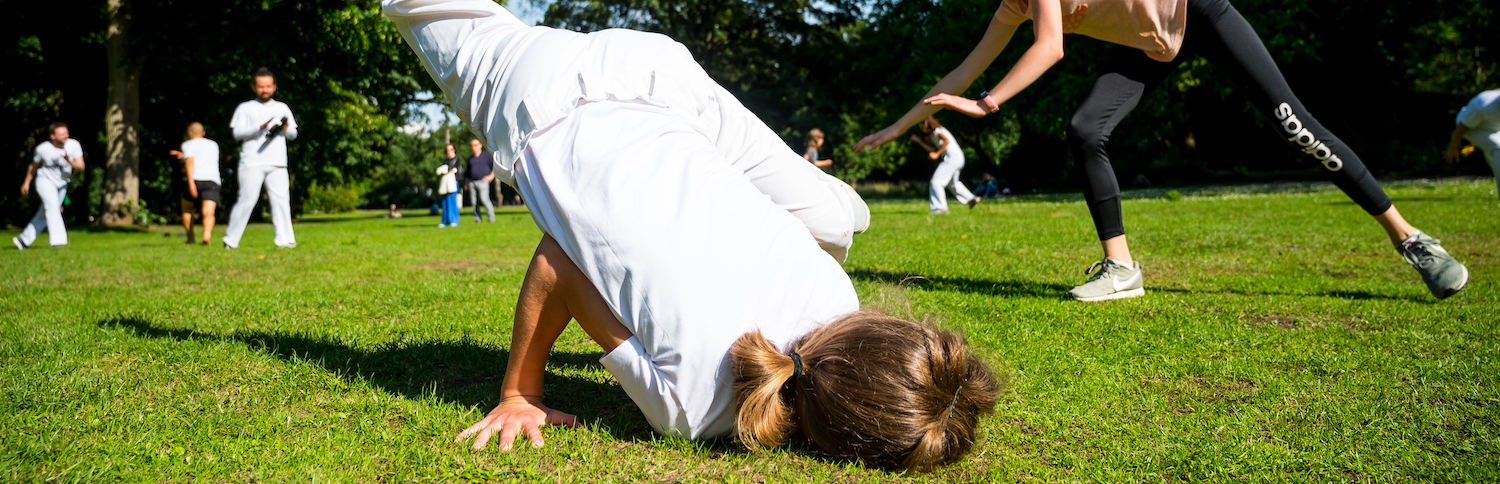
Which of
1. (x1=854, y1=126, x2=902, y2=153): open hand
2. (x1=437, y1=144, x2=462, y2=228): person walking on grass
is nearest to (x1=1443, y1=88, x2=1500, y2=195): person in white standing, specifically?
(x1=854, y1=126, x2=902, y2=153): open hand

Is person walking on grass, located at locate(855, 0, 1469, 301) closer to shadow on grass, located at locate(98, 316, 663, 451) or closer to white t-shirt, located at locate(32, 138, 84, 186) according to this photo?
shadow on grass, located at locate(98, 316, 663, 451)

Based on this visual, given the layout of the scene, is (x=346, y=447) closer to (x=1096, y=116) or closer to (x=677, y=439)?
(x=677, y=439)

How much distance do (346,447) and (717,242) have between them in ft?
3.92

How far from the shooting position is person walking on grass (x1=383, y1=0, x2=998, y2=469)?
2230 mm

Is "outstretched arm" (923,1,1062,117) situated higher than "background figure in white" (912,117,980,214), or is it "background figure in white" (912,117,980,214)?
"outstretched arm" (923,1,1062,117)

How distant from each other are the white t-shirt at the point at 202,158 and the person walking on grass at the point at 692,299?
12.4 m

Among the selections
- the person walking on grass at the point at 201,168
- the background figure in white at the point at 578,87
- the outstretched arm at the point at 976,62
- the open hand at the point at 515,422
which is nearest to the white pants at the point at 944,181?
the person walking on grass at the point at 201,168

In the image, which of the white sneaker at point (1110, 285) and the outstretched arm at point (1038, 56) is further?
the white sneaker at point (1110, 285)

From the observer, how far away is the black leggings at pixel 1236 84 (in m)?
4.70

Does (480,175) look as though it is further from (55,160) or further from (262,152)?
(262,152)

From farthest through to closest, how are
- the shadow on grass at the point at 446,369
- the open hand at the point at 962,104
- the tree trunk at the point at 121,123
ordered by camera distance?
1. the tree trunk at the point at 121,123
2. the open hand at the point at 962,104
3. the shadow on grass at the point at 446,369

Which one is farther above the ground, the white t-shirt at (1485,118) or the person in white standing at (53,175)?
the white t-shirt at (1485,118)

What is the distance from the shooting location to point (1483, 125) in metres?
9.92

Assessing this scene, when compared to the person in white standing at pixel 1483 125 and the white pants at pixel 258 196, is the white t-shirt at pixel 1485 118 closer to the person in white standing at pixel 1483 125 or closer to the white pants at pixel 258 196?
the person in white standing at pixel 1483 125
